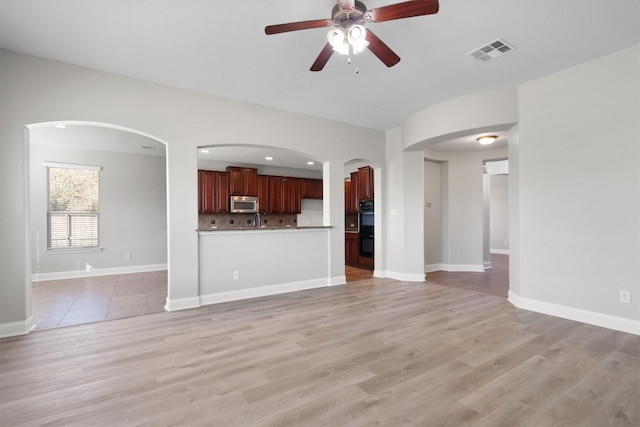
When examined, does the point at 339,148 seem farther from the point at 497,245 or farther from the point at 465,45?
the point at 497,245

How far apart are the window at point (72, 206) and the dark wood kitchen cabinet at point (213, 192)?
2.08 metres

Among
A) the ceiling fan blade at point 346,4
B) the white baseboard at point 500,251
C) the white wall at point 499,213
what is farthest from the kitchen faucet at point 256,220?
the white baseboard at point 500,251

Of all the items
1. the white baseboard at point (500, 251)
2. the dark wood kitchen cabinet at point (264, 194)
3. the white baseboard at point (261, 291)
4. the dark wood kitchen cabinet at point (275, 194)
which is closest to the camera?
the white baseboard at point (261, 291)

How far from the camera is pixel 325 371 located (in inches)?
83.0

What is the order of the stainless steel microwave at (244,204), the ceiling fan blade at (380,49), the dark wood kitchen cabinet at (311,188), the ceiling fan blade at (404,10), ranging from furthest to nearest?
the dark wood kitchen cabinet at (311,188), the stainless steel microwave at (244,204), the ceiling fan blade at (380,49), the ceiling fan blade at (404,10)

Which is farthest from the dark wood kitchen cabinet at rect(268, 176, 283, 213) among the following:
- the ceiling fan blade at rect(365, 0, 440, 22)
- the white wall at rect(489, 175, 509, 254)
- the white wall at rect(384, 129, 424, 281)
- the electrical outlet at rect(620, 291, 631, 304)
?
the white wall at rect(489, 175, 509, 254)

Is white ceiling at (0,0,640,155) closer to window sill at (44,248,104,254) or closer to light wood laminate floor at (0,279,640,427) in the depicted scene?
light wood laminate floor at (0,279,640,427)

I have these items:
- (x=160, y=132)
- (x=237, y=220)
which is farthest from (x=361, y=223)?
(x=160, y=132)

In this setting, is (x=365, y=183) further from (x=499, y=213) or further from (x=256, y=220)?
(x=499, y=213)

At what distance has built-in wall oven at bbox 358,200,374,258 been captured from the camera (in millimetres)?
6305

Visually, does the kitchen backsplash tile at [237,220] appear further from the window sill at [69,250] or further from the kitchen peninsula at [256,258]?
the window sill at [69,250]

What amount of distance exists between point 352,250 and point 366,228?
0.78m

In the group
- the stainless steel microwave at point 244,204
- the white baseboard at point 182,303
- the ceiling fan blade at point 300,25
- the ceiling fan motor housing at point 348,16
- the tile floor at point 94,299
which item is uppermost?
the ceiling fan motor housing at point 348,16

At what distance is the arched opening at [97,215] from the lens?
4906mm
